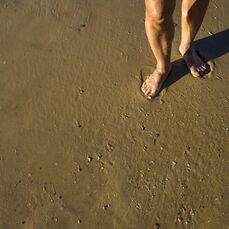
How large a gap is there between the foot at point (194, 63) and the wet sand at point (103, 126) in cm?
6

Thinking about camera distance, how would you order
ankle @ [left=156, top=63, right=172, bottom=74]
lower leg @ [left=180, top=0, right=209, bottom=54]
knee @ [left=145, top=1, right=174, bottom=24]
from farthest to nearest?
1. ankle @ [left=156, top=63, right=172, bottom=74]
2. lower leg @ [left=180, top=0, right=209, bottom=54]
3. knee @ [left=145, top=1, right=174, bottom=24]

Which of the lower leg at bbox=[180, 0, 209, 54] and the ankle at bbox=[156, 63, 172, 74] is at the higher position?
the lower leg at bbox=[180, 0, 209, 54]

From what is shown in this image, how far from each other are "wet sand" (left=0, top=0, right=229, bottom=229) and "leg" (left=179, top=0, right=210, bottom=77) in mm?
Result: 82

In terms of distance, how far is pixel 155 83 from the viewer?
2.83 meters

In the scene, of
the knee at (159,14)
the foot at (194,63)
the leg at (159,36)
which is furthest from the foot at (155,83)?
the knee at (159,14)

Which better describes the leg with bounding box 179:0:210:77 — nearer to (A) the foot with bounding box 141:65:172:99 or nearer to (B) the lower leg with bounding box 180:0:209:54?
(B) the lower leg with bounding box 180:0:209:54

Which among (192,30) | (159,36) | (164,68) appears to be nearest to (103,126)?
(164,68)

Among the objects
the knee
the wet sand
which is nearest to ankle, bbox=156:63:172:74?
the wet sand

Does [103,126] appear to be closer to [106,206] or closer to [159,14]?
[106,206]

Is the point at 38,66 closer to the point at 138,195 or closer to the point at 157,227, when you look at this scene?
the point at 138,195

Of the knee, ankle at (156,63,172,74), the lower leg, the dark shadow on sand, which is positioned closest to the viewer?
the knee

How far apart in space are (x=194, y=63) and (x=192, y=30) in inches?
10.4

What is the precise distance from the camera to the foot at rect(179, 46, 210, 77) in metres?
2.87

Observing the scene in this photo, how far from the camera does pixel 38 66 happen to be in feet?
10.1
